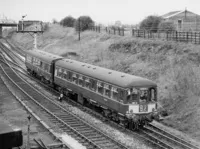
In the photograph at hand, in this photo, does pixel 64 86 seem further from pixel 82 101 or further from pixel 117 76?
pixel 117 76

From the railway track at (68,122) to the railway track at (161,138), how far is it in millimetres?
2064

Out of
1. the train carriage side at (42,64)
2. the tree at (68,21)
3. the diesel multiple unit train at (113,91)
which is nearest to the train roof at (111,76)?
the diesel multiple unit train at (113,91)

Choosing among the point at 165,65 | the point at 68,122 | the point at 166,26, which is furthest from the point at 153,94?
the point at 166,26

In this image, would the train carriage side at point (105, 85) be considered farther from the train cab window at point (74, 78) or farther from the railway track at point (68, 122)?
the railway track at point (68, 122)

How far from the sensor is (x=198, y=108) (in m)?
19.0

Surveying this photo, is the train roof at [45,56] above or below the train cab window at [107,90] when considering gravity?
above

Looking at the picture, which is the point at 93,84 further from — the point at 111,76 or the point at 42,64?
the point at 42,64

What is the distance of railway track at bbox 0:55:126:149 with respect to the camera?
1602 cm

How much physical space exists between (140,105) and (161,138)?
2175mm

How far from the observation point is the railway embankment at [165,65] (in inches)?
774

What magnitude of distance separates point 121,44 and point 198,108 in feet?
61.7

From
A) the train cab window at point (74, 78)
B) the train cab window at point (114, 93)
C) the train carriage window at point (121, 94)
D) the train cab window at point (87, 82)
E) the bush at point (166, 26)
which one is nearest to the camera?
the train carriage window at point (121, 94)

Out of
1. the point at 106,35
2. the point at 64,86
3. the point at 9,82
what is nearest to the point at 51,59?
the point at 64,86

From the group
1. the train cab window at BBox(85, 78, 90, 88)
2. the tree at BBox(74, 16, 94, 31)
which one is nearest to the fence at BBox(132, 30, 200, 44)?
the train cab window at BBox(85, 78, 90, 88)
